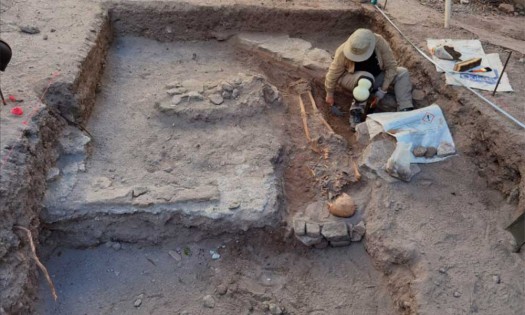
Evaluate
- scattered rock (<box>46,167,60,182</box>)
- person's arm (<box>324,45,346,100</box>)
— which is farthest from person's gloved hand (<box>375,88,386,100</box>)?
scattered rock (<box>46,167,60,182</box>)

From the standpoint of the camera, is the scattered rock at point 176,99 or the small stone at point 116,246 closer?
the small stone at point 116,246

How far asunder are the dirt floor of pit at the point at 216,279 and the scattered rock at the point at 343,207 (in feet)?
0.92

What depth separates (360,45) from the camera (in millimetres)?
4203

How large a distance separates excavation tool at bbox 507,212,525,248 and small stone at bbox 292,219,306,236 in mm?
1649

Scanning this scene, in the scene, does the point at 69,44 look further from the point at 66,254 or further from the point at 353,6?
the point at 353,6

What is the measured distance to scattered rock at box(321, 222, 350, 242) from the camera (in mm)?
3490

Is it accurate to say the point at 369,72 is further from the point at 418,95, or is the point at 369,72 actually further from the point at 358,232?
the point at 358,232

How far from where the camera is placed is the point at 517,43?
5402 mm

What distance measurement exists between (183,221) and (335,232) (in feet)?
4.04

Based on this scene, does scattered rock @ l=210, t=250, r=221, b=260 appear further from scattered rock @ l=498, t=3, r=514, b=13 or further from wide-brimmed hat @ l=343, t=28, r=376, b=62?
scattered rock @ l=498, t=3, r=514, b=13

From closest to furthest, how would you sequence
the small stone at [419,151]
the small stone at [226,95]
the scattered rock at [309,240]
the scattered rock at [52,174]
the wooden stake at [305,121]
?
the scattered rock at [52,174], the scattered rock at [309,240], the small stone at [419,151], the wooden stake at [305,121], the small stone at [226,95]

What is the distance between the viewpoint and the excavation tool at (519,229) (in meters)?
3.31

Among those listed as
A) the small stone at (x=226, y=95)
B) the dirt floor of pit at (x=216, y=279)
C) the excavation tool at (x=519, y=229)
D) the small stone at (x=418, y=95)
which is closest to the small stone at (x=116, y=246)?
the dirt floor of pit at (x=216, y=279)

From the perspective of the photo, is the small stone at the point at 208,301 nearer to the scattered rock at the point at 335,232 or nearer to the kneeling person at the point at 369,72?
the scattered rock at the point at 335,232
